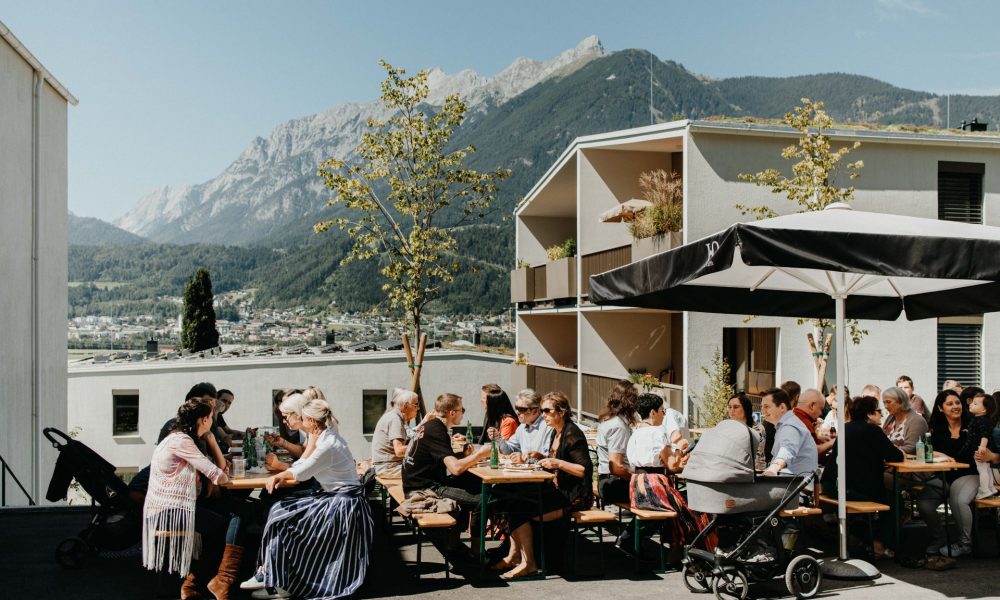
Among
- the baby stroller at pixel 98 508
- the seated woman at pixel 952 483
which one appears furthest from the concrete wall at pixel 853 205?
the baby stroller at pixel 98 508

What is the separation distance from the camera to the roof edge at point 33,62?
16.2 m

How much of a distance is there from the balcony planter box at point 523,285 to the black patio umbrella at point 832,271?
56.7 feet

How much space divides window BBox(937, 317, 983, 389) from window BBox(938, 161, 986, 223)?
7.16 ft

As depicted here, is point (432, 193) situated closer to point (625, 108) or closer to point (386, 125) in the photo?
point (386, 125)

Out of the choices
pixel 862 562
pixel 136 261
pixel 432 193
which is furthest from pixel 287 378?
pixel 136 261

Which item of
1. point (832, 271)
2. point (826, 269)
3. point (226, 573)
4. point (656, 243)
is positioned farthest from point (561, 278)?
point (826, 269)

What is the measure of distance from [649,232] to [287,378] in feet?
68.9

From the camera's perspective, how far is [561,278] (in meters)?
23.6

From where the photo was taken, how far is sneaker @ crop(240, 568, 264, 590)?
25.7ft

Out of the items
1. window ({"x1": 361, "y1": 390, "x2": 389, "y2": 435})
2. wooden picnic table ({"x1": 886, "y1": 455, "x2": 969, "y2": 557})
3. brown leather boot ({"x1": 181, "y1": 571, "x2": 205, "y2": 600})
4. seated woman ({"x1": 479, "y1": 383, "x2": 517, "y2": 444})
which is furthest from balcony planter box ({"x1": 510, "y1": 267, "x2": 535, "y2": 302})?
brown leather boot ({"x1": 181, "y1": 571, "x2": 205, "y2": 600})

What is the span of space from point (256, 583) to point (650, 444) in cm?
361

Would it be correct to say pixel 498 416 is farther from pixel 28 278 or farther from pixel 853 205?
pixel 28 278

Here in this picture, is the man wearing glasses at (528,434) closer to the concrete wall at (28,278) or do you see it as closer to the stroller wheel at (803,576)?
the stroller wheel at (803,576)

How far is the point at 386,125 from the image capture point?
23125 mm
